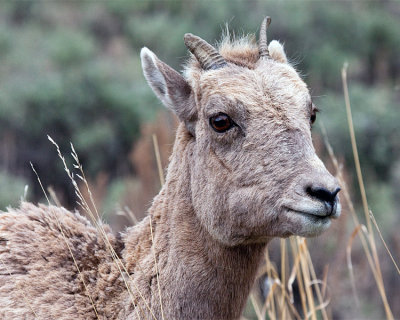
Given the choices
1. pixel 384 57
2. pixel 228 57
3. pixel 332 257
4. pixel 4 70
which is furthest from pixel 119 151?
pixel 228 57

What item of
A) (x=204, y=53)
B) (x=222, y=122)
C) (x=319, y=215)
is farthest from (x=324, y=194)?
(x=204, y=53)

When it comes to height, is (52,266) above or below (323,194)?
below

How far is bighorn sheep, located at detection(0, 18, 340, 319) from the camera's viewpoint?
4.13m

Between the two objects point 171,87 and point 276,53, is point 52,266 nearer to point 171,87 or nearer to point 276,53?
point 171,87

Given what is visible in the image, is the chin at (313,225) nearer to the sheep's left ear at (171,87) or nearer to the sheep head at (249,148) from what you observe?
the sheep head at (249,148)

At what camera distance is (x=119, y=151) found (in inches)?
738

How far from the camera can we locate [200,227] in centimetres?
439

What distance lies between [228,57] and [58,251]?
173cm

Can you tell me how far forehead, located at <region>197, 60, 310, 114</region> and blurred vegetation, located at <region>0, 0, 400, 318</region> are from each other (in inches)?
317

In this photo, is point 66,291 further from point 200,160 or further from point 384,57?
point 384,57

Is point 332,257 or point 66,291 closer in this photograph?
point 66,291

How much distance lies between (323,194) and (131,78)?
18653 millimetres

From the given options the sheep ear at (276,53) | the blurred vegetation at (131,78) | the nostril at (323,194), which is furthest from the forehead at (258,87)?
the blurred vegetation at (131,78)

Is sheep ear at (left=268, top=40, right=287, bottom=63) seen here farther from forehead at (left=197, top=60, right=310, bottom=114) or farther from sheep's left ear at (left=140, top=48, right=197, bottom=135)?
sheep's left ear at (left=140, top=48, right=197, bottom=135)
